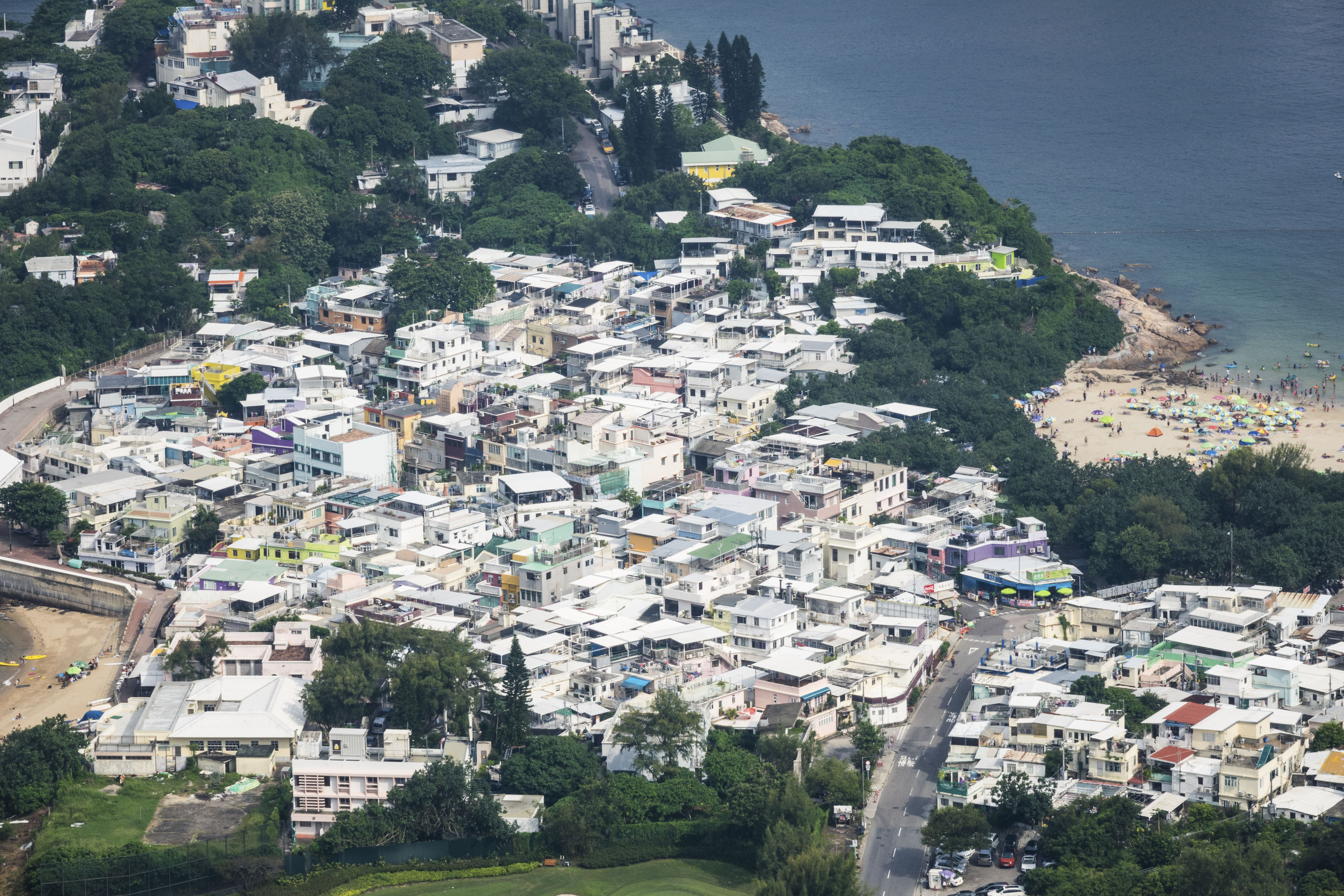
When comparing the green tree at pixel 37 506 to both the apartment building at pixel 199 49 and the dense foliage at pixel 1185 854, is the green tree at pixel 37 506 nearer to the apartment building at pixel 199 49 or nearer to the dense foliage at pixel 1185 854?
the dense foliage at pixel 1185 854

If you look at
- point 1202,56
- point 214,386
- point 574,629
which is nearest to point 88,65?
point 214,386

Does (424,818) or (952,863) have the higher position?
(424,818)

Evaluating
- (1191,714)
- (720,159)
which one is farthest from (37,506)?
(720,159)

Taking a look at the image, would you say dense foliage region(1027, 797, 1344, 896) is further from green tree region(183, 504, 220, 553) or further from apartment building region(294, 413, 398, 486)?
green tree region(183, 504, 220, 553)

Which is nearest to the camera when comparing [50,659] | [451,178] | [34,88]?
[50,659]

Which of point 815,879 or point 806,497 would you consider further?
point 806,497

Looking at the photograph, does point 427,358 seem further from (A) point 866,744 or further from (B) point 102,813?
(A) point 866,744
